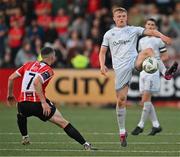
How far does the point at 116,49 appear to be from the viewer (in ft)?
50.1

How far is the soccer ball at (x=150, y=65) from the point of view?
53.3 feet

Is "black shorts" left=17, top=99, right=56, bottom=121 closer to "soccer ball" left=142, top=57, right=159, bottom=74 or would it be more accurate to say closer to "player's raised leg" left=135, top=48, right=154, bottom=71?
"player's raised leg" left=135, top=48, right=154, bottom=71

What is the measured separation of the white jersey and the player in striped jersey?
1621mm

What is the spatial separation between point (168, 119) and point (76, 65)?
6.01 metres

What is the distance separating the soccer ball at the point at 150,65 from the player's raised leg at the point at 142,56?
0.08 m

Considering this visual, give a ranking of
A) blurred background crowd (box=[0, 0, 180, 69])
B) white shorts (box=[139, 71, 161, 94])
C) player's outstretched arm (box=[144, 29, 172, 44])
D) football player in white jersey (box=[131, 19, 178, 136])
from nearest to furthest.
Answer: player's outstretched arm (box=[144, 29, 172, 44]), football player in white jersey (box=[131, 19, 178, 136]), white shorts (box=[139, 71, 161, 94]), blurred background crowd (box=[0, 0, 180, 69])

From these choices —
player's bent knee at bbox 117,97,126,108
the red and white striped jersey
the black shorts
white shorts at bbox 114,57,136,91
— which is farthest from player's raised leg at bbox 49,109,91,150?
white shorts at bbox 114,57,136,91

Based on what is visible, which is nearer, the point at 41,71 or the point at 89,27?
the point at 41,71

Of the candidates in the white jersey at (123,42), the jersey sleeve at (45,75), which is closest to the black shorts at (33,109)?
the jersey sleeve at (45,75)

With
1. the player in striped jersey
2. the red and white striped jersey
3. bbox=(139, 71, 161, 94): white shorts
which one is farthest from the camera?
bbox=(139, 71, 161, 94): white shorts

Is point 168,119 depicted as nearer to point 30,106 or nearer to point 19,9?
point 30,106

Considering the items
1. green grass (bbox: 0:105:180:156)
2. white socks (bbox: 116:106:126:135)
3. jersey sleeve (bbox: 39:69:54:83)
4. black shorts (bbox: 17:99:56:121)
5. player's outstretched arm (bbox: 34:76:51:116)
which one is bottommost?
green grass (bbox: 0:105:180:156)

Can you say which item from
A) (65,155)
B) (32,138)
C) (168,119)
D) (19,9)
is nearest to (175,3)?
(19,9)

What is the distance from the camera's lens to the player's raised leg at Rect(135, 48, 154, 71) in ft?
52.2
